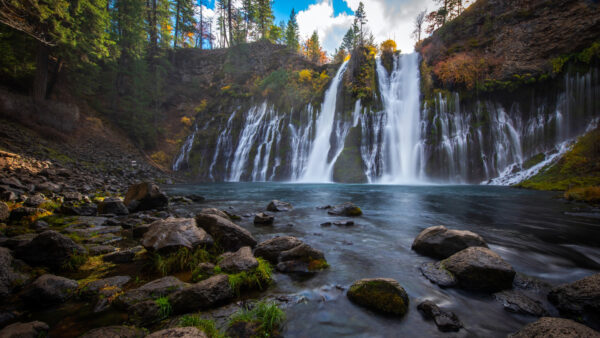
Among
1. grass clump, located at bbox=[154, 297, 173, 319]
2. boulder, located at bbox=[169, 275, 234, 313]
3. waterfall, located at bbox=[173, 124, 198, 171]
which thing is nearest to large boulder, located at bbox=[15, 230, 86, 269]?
grass clump, located at bbox=[154, 297, 173, 319]

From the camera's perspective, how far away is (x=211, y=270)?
11.1 ft

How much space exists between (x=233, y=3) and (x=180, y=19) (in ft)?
37.8

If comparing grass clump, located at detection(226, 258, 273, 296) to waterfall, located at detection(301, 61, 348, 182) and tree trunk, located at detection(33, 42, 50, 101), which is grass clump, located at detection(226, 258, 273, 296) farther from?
tree trunk, located at detection(33, 42, 50, 101)

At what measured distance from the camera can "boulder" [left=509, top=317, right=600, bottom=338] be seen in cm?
187

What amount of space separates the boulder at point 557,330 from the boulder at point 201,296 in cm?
305

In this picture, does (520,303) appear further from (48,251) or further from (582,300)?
(48,251)

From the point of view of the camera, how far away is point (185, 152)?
30.8 metres

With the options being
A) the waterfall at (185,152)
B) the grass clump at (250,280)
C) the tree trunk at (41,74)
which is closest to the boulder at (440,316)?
the grass clump at (250,280)

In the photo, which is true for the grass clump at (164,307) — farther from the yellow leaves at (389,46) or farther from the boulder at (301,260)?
the yellow leaves at (389,46)

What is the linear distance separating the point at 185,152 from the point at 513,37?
1483 inches

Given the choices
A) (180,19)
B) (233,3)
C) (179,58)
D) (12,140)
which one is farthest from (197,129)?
(233,3)

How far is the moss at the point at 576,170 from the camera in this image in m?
11.6

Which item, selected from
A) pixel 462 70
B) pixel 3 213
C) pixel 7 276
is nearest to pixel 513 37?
pixel 462 70

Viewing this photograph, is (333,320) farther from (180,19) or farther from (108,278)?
(180,19)
